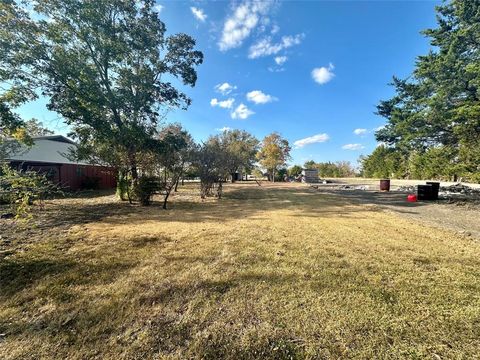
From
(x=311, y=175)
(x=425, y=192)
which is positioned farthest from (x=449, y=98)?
(x=311, y=175)

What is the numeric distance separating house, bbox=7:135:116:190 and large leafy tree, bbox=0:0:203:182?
4.26m

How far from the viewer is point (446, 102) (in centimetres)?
1053

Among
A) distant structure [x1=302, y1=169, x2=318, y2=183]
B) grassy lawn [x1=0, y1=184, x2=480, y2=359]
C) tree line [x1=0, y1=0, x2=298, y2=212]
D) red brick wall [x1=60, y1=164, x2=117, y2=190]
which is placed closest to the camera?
grassy lawn [x1=0, y1=184, x2=480, y2=359]

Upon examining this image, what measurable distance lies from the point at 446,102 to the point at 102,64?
58.8 feet

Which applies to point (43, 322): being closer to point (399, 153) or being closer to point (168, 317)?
point (168, 317)

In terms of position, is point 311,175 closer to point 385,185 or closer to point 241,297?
point 385,185

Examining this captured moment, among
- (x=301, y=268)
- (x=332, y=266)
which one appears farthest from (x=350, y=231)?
(x=301, y=268)

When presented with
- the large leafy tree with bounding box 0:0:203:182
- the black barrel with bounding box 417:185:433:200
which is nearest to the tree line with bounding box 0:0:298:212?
the large leafy tree with bounding box 0:0:203:182

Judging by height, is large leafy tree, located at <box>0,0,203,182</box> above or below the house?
above

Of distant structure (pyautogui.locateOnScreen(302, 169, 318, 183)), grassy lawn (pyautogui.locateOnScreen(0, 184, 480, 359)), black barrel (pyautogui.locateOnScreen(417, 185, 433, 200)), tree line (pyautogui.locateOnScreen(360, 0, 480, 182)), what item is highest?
tree line (pyautogui.locateOnScreen(360, 0, 480, 182))

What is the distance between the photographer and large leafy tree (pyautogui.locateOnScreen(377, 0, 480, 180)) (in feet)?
32.0

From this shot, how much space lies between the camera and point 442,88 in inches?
401

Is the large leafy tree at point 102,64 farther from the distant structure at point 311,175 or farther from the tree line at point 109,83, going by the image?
the distant structure at point 311,175

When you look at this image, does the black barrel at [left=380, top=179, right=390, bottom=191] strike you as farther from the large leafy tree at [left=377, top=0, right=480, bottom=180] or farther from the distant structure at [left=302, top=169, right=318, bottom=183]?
the distant structure at [left=302, top=169, right=318, bottom=183]
